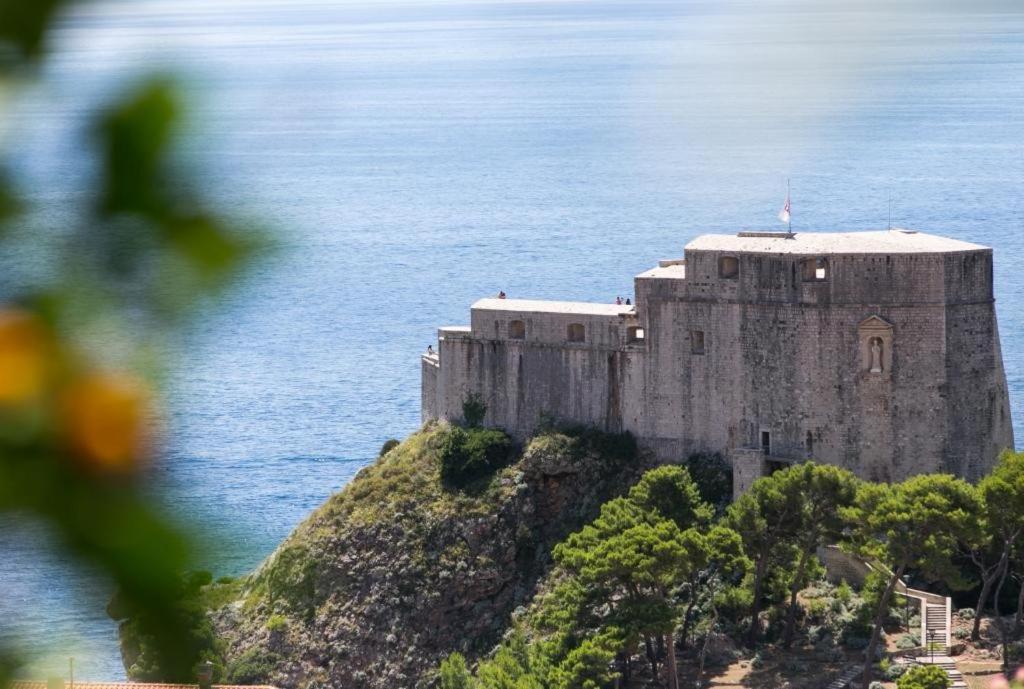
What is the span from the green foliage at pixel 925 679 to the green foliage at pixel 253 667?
1589 cm

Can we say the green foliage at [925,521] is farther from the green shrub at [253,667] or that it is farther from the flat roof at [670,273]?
the green shrub at [253,667]

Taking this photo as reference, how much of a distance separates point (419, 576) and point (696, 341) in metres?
8.32

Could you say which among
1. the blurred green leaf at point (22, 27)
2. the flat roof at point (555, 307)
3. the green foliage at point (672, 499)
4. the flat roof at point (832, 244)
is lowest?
the green foliage at point (672, 499)

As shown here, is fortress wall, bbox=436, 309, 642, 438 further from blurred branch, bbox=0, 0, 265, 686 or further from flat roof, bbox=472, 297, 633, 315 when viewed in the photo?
blurred branch, bbox=0, 0, 265, 686

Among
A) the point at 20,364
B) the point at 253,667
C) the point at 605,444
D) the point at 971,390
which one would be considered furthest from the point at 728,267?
the point at 20,364

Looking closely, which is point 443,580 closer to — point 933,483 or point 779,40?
point 933,483

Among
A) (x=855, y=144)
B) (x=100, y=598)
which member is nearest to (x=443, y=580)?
(x=100, y=598)

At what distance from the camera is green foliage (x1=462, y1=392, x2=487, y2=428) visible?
1908 inches

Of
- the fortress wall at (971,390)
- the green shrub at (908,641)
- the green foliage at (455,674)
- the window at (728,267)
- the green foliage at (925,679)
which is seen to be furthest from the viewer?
the window at (728,267)

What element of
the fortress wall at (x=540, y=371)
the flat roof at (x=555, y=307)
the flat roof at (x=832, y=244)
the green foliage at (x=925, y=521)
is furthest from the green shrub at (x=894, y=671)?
the flat roof at (x=555, y=307)

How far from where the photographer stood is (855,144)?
471 ft

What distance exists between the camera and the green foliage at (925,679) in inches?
1335

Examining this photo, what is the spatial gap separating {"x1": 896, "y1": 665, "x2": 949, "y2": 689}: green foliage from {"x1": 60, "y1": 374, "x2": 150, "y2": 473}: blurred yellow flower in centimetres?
3235

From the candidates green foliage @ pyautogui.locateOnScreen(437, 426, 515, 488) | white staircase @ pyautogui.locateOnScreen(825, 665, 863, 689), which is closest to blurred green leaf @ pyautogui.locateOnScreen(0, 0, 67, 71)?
white staircase @ pyautogui.locateOnScreen(825, 665, 863, 689)
